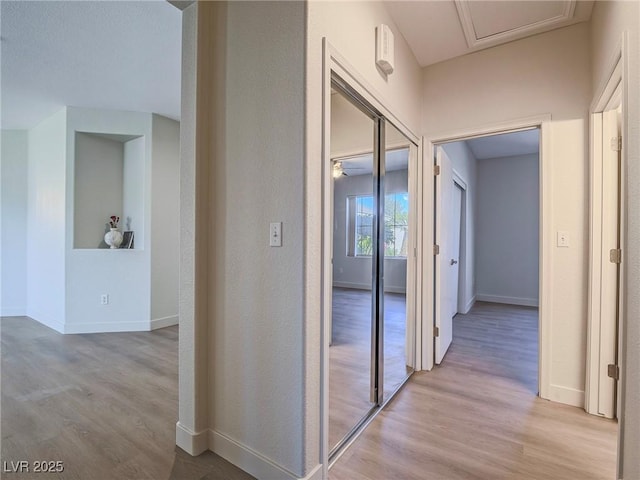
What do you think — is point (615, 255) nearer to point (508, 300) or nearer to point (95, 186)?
point (508, 300)

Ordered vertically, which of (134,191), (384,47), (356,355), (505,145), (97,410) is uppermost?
(505,145)

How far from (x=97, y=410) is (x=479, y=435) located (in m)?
2.39

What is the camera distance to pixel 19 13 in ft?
7.07

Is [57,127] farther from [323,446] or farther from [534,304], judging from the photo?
[534,304]

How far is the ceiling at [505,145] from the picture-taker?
4.52 meters

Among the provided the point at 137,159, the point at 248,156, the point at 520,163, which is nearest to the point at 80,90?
the point at 137,159

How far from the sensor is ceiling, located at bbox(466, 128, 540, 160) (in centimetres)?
452

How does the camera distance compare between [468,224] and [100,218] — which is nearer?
[100,218]

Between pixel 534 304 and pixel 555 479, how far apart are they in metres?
4.64

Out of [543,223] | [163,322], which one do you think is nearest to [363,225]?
[543,223]

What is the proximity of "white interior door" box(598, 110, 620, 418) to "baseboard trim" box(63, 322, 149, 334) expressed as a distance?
4333mm

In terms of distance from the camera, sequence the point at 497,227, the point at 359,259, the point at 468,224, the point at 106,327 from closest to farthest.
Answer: the point at 359,259, the point at 106,327, the point at 468,224, the point at 497,227

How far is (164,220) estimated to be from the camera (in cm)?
396

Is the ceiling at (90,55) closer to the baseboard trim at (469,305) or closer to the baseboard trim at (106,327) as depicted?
the baseboard trim at (106,327)
